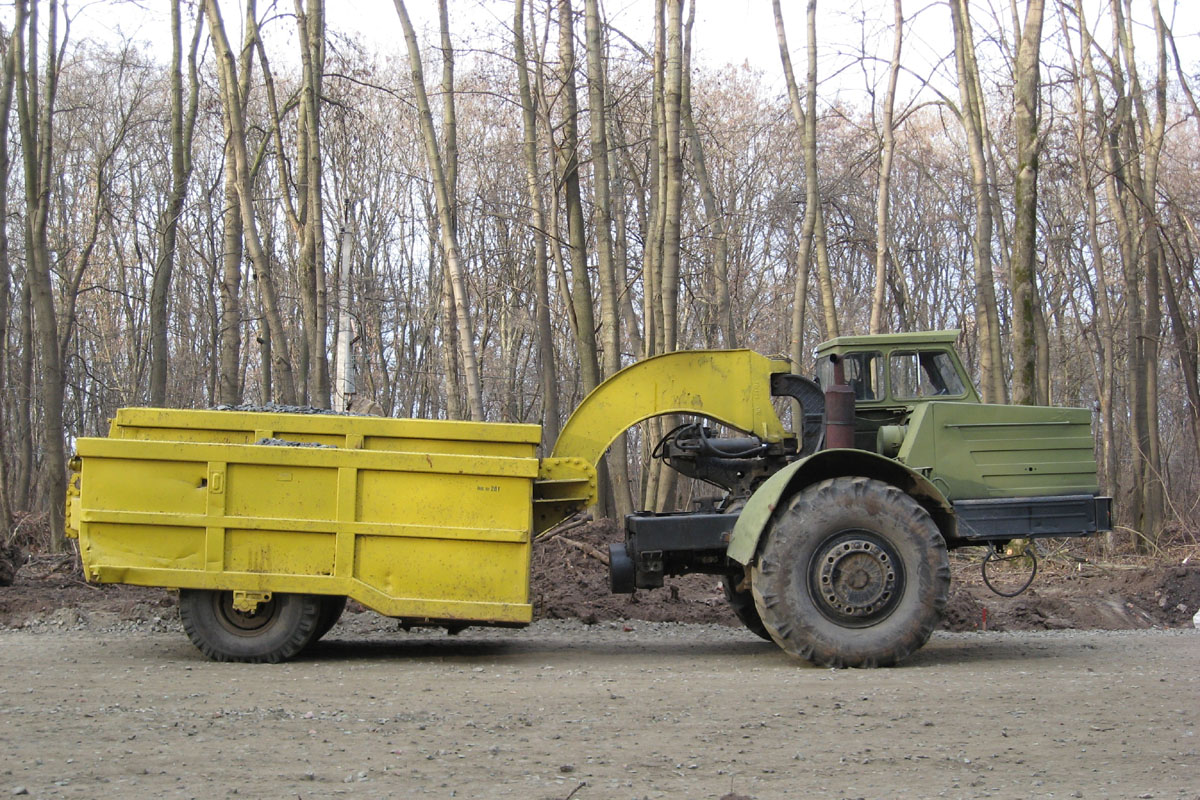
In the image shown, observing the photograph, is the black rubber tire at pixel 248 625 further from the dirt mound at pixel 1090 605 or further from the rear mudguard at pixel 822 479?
the dirt mound at pixel 1090 605

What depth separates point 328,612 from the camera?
8.85m

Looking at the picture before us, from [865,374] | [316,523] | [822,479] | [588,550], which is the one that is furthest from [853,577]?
[588,550]

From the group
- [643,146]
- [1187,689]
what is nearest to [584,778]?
[1187,689]

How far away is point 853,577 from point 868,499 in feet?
1.98

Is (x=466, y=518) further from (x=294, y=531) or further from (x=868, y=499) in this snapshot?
(x=868, y=499)

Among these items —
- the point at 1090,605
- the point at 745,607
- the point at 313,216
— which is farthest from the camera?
the point at 313,216

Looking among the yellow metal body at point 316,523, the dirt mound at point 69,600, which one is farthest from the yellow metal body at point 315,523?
the dirt mound at point 69,600

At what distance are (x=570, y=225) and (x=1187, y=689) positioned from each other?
10.7 m

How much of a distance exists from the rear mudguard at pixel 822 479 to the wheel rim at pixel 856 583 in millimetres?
559

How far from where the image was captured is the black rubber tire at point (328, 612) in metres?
8.70

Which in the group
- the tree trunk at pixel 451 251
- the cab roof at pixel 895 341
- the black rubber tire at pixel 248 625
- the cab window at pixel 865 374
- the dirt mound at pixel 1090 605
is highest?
the tree trunk at pixel 451 251

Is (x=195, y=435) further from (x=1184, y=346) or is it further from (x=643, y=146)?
(x=1184, y=346)

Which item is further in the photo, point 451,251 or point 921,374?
point 451,251

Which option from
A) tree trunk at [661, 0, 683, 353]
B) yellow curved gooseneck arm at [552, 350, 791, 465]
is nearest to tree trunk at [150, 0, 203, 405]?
tree trunk at [661, 0, 683, 353]
